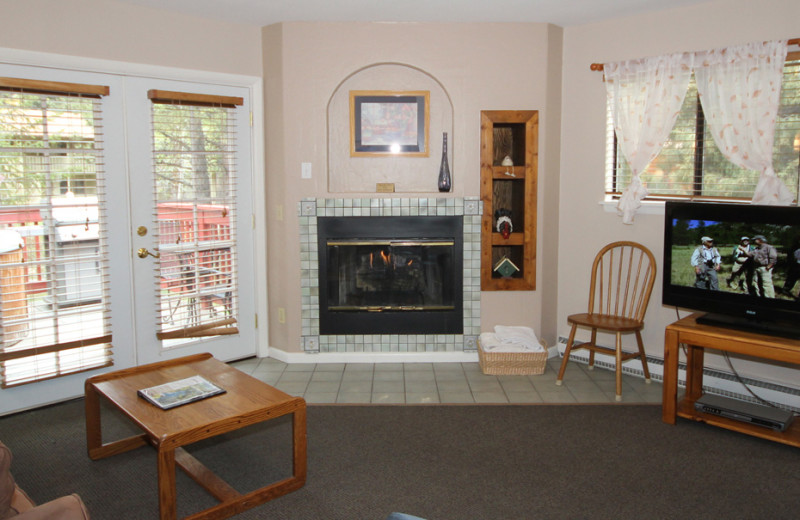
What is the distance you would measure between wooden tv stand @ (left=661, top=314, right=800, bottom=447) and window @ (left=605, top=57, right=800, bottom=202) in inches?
32.2

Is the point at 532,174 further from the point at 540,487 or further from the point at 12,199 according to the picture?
the point at 12,199

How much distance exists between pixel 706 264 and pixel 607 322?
0.69m

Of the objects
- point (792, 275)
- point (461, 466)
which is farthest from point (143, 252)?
point (792, 275)

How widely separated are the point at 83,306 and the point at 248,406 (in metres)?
1.68

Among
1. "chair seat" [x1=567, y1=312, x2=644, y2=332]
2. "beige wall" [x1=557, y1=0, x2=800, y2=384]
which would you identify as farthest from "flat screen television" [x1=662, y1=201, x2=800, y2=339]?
"beige wall" [x1=557, y1=0, x2=800, y2=384]

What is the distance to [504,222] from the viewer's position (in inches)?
179

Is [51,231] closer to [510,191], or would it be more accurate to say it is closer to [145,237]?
[145,237]

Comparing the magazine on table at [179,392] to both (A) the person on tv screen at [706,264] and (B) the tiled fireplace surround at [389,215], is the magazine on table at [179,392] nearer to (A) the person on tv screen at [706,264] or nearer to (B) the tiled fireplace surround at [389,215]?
(B) the tiled fireplace surround at [389,215]

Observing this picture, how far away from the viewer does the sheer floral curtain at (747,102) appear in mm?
3531

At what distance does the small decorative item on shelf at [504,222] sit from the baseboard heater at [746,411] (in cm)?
165

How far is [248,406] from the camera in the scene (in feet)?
8.83

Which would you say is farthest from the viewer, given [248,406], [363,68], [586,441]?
[363,68]

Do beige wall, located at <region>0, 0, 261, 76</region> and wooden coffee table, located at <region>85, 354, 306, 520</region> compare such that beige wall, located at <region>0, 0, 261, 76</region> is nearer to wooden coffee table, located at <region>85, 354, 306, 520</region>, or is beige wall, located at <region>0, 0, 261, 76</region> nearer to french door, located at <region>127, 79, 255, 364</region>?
french door, located at <region>127, 79, 255, 364</region>

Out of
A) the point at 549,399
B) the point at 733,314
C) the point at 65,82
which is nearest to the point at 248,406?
the point at 549,399
